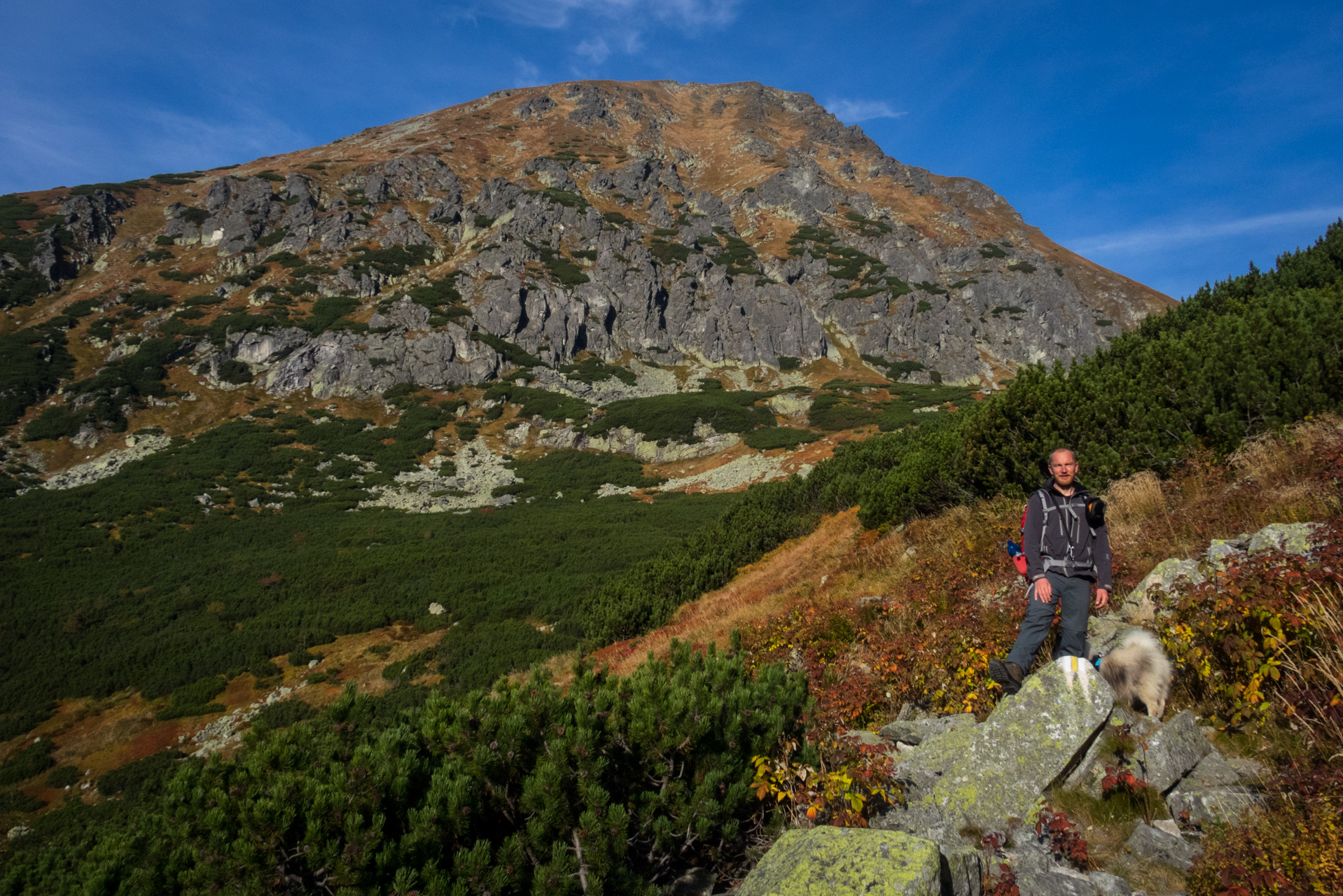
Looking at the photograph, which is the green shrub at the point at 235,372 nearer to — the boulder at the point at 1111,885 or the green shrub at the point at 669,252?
the green shrub at the point at 669,252

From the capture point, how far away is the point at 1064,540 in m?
4.48

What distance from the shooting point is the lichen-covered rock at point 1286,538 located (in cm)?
411

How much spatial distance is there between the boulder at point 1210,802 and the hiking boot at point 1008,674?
3.75 feet

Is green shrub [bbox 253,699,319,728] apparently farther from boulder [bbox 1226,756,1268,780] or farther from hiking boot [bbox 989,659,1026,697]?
boulder [bbox 1226,756,1268,780]

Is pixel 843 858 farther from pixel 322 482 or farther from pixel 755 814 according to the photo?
pixel 322 482

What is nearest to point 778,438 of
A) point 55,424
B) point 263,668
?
point 263,668

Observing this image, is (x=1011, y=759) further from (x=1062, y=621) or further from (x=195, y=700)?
(x=195, y=700)

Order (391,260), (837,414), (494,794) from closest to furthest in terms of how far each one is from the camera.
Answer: (494,794) < (837,414) < (391,260)

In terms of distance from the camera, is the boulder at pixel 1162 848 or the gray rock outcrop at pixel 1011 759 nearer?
the boulder at pixel 1162 848

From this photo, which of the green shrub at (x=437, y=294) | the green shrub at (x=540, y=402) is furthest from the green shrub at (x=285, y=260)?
the green shrub at (x=540, y=402)

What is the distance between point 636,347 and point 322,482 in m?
52.8

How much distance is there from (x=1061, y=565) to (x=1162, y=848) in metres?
2.00

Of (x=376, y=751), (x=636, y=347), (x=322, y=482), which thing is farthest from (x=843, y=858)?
(x=636, y=347)

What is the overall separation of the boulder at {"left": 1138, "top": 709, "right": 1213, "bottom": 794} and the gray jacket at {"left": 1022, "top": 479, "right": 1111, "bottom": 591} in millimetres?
1069
